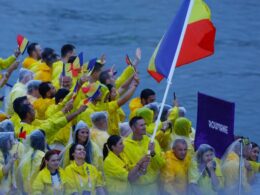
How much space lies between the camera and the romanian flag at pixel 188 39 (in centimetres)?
1418

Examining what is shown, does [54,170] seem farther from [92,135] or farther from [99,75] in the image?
[99,75]

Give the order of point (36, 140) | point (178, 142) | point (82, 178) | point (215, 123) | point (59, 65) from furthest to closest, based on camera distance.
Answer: point (59, 65) < point (178, 142) < point (215, 123) < point (36, 140) < point (82, 178)

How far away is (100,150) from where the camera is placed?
46.6 feet

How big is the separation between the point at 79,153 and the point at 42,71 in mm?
3840

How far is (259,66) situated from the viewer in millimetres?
22781

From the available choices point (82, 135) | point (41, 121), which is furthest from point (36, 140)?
point (41, 121)

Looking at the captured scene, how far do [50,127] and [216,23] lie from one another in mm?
10810

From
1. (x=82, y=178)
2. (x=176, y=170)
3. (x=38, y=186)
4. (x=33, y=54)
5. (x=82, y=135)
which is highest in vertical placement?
(x=33, y=54)

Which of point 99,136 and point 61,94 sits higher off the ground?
point 61,94

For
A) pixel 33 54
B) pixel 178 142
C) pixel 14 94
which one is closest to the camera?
pixel 178 142

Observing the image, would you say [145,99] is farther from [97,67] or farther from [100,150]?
[100,150]

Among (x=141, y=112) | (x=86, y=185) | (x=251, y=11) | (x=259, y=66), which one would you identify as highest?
(x=251, y=11)

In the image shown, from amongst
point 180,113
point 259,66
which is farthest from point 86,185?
point 259,66

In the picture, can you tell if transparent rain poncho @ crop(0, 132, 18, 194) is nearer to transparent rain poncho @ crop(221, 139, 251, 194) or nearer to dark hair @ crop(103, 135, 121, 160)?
dark hair @ crop(103, 135, 121, 160)
